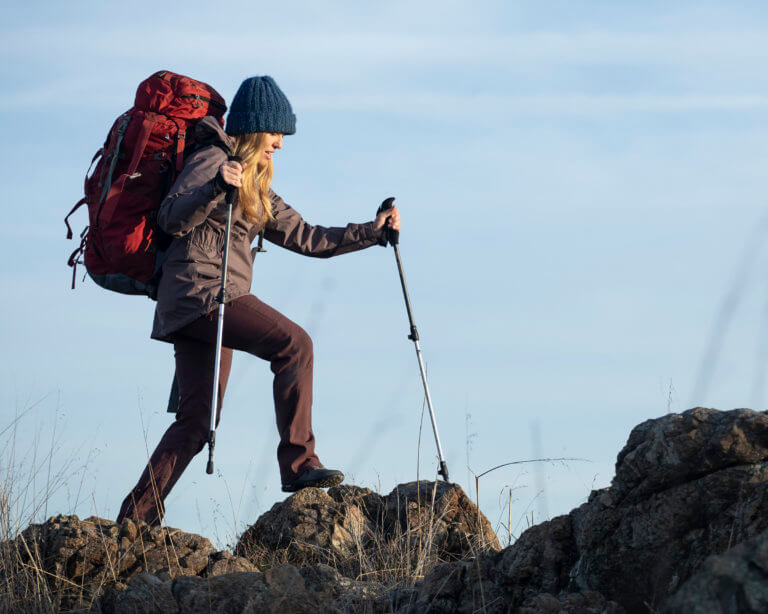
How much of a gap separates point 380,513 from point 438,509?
47cm

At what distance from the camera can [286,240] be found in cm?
732

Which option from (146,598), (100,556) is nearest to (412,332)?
(100,556)

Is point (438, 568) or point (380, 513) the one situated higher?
point (380, 513)

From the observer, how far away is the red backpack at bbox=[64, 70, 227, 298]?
658 centimetres

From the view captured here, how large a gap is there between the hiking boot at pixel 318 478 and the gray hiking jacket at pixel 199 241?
4.21 ft

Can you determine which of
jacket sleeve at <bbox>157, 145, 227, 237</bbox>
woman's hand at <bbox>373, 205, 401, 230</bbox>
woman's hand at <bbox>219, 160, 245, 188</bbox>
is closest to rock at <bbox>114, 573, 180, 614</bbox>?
jacket sleeve at <bbox>157, 145, 227, 237</bbox>

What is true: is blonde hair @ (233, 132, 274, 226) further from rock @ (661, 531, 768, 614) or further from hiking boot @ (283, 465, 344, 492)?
rock @ (661, 531, 768, 614)

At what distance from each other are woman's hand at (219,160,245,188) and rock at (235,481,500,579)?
7.39 ft

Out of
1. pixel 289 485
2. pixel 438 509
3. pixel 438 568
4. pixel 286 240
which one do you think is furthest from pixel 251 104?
pixel 438 568

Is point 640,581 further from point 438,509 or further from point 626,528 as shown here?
point 438,509

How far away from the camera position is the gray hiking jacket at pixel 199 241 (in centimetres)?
634

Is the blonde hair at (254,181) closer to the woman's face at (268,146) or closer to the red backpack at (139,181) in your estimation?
the woman's face at (268,146)

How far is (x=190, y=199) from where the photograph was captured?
20.5 ft

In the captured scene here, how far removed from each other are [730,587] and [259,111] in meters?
5.23
